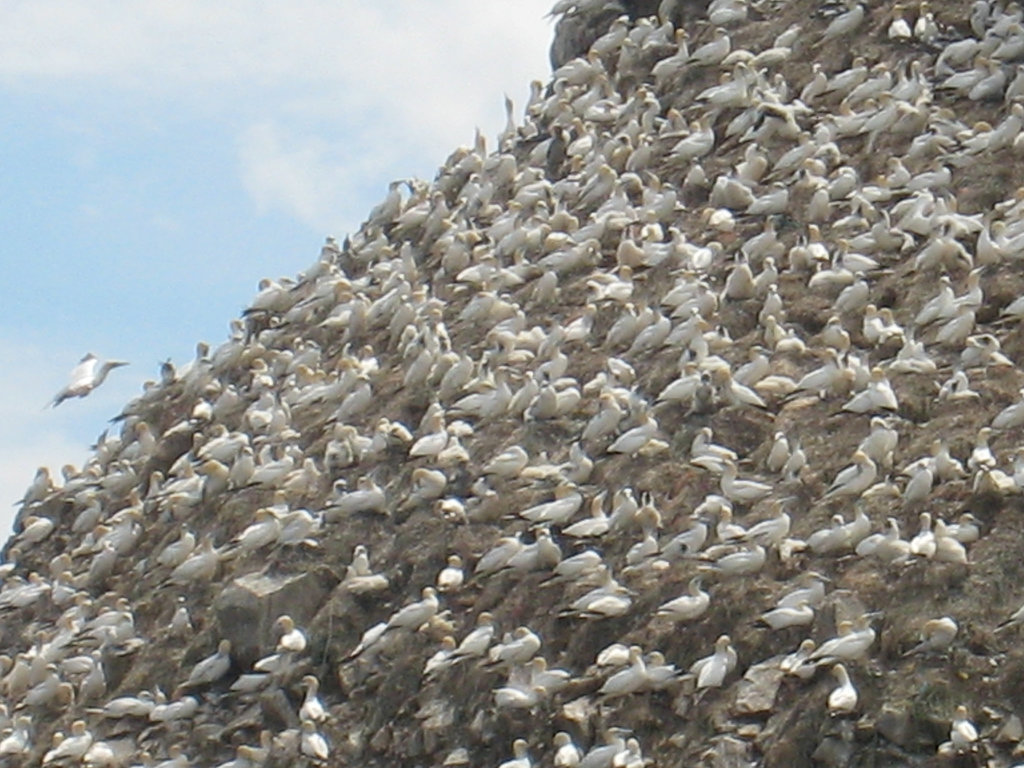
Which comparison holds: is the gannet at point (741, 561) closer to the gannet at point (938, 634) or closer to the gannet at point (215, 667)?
the gannet at point (938, 634)

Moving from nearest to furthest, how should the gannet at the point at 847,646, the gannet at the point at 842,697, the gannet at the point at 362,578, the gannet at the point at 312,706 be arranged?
the gannet at the point at 842,697
the gannet at the point at 847,646
the gannet at the point at 312,706
the gannet at the point at 362,578

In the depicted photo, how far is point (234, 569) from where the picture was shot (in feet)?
82.4

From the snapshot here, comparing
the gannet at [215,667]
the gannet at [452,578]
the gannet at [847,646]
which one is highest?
the gannet at [215,667]

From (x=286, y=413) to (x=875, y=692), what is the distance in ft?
35.2

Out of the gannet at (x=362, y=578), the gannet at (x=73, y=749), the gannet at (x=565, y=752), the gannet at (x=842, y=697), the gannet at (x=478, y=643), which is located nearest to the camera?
the gannet at (x=842, y=697)

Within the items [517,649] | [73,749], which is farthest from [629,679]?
[73,749]

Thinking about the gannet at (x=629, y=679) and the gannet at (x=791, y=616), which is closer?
the gannet at (x=791, y=616)

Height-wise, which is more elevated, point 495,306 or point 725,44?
point 725,44

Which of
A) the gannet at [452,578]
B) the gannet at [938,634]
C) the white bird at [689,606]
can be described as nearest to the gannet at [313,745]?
the gannet at [452,578]

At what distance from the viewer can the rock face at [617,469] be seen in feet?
66.3

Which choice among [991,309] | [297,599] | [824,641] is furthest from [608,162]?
[824,641]

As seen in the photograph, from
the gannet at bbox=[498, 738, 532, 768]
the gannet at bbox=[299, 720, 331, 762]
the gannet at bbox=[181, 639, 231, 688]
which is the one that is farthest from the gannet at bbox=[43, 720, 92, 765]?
the gannet at bbox=[498, 738, 532, 768]

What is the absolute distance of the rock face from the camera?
795 inches

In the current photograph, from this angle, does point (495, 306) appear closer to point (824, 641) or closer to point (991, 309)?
point (991, 309)
